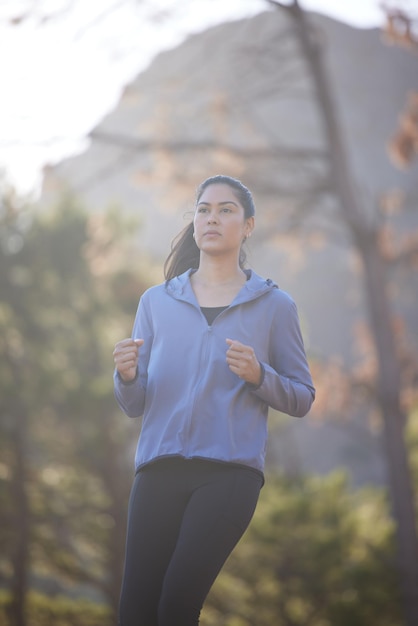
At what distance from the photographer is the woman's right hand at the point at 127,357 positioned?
2.62 m

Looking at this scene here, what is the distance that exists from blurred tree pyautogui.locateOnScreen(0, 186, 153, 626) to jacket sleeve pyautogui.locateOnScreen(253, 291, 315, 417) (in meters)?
14.5

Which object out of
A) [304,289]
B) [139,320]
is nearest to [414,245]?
[139,320]

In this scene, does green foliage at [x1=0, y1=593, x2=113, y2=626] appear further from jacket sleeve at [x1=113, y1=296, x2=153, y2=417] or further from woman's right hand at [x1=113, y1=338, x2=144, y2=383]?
woman's right hand at [x1=113, y1=338, x2=144, y2=383]

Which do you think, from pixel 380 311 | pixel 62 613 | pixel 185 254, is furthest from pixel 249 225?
pixel 62 613

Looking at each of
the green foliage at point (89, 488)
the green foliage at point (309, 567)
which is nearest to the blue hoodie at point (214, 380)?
the green foliage at point (309, 567)

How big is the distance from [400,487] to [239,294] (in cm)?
863

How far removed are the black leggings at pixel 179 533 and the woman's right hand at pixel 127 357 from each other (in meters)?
0.28

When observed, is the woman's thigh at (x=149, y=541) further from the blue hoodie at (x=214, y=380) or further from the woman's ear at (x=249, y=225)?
the woman's ear at (x=249, y=225)

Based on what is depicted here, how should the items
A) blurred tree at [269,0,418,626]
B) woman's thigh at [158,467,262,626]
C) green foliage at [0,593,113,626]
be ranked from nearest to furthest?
woman's thigh at [158,467,262,626]
blurred tree at [269,0,418,626]
green foliage at [0,593,113,626]

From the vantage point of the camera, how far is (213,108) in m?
12.0

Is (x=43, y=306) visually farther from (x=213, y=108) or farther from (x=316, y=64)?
(x=316, y=64)

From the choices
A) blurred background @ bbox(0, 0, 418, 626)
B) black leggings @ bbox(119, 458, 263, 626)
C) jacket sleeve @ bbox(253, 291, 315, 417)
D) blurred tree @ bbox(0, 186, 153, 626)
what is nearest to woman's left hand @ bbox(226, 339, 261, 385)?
jacket sleeve @ bbox(253, 291, 315, 417)

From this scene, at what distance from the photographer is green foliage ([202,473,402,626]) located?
A: 15.0m

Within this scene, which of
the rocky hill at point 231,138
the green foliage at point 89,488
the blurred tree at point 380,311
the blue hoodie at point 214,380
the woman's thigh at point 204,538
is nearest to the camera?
the woman's thigh at point 204,538
